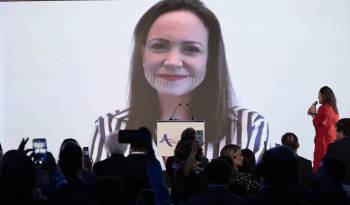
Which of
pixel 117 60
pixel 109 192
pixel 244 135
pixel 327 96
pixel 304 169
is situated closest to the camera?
pixel 109 192

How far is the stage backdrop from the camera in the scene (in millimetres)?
8867

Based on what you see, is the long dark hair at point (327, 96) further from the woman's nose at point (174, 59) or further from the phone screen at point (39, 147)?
the phone screen at point (39, 147)

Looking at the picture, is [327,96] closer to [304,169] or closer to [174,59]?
[304,169]

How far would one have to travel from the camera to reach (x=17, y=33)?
31.4 feet

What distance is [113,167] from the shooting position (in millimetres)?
4500

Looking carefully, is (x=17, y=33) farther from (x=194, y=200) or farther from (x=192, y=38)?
(x=194, y=200)

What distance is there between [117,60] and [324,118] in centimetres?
321

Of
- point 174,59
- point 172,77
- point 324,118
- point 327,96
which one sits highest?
point 174,59

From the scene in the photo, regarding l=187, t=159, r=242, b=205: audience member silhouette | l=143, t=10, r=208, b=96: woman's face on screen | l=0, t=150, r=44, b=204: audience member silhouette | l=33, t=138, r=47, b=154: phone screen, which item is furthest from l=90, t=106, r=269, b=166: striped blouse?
l=0, t=150, r=44, b=204: audience member silhouette

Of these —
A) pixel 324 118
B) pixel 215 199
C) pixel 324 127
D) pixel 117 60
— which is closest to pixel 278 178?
pixel 215 199

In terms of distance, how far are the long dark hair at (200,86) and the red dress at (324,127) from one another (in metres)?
1.61

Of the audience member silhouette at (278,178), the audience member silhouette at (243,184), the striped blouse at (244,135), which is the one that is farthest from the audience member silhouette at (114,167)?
the striped blouse at (244,135)

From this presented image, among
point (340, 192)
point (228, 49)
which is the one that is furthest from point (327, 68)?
point (340, 192)

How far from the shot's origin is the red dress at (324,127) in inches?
295
